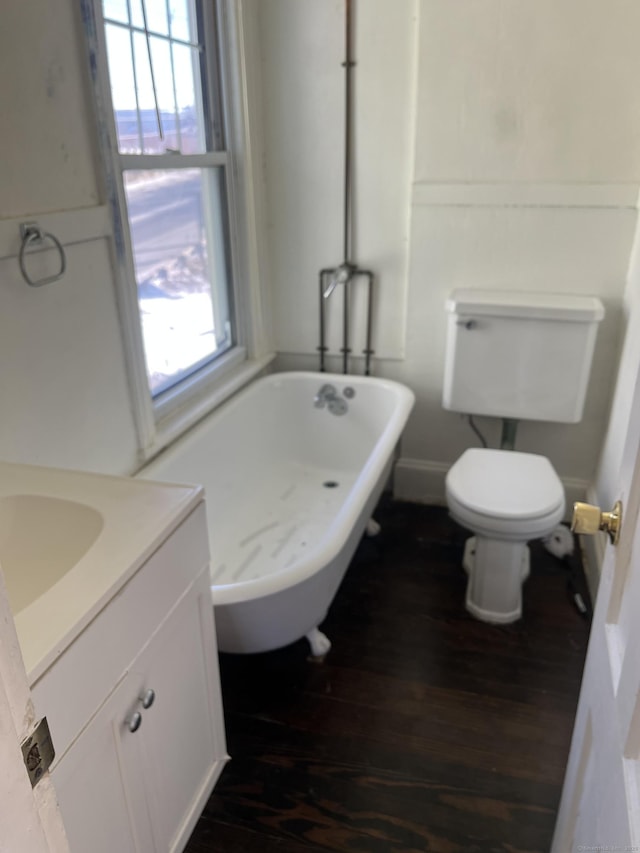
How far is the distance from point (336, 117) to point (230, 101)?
404mm

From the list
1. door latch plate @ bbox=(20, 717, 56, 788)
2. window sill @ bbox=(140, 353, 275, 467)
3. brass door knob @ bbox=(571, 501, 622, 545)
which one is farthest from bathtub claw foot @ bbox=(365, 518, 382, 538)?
door latch plate @ bbox=(20, 717, 56, 788)

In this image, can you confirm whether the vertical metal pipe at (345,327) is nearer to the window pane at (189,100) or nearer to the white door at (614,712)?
the window pane at (189,100)

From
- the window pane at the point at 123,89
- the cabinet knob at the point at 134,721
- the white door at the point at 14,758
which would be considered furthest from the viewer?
the window pane at the point at 123,89

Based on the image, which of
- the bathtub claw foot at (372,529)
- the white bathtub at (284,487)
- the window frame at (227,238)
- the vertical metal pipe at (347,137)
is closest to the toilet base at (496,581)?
the white bathtub at (284,487)

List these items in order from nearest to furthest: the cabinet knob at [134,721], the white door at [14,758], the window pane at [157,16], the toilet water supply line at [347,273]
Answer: the white door at [14,758], the cabinet knob at [134,721], the window pane at [157,16], the toilet water supply line at [347,273]

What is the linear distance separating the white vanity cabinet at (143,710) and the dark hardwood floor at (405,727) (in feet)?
0.69

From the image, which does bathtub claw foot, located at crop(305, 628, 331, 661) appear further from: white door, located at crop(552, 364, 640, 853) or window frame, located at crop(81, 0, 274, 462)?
white door, located at crop(552, 364, 640, 853)

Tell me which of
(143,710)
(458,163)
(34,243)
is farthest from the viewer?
(458,163)

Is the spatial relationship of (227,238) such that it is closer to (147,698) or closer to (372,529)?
(372,529)

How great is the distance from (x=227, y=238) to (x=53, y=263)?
1154 mm

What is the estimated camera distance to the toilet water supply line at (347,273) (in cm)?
242

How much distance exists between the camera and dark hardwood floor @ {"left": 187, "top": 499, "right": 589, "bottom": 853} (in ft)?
4.98

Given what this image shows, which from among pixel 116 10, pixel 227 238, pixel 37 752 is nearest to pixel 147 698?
pixel 37 752

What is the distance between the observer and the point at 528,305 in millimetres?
2305
